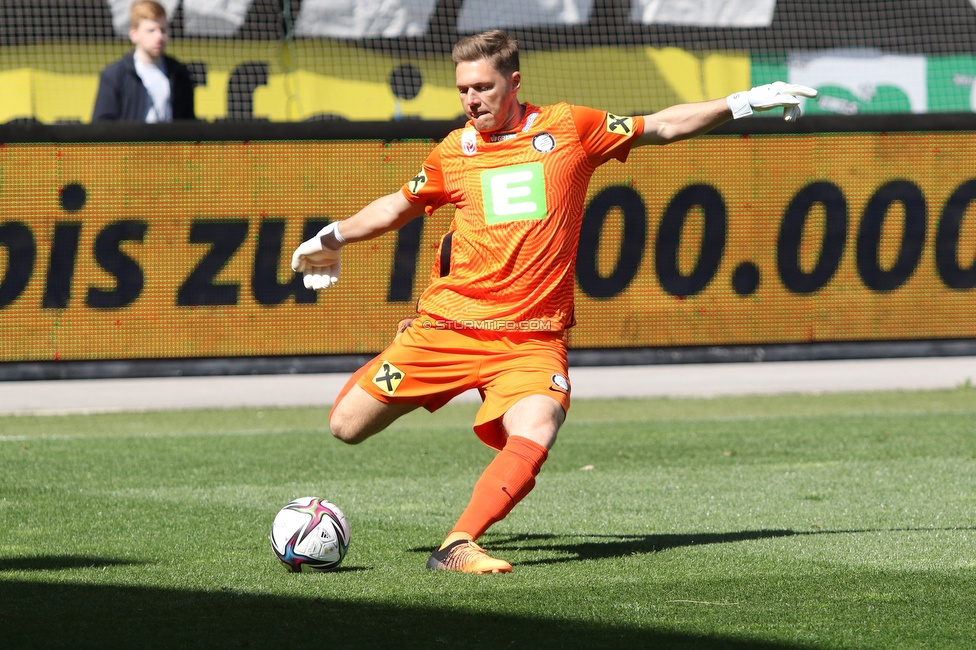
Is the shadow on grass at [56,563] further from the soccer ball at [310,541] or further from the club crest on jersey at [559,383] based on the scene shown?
the club crest on jersey at [559,383]

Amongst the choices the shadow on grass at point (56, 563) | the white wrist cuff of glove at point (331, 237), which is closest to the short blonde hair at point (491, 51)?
the white wrist cuff of glove at point (331, 237)

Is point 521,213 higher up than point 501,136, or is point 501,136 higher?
point 501,136

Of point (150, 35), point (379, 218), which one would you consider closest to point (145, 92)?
point (150, 35)

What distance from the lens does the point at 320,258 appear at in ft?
20.1

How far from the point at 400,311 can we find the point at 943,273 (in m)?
4.58

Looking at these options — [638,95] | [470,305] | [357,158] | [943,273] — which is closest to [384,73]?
[638,95]

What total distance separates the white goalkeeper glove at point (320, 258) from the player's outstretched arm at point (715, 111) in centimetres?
141

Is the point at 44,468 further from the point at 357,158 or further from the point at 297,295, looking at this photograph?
the point at 357,158

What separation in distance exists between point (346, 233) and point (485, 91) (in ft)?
3.16

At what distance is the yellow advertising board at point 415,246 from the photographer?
1091 centimetres

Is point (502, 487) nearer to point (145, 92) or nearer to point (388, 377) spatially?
point (388, 377)

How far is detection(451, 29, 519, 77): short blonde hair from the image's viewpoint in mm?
5445

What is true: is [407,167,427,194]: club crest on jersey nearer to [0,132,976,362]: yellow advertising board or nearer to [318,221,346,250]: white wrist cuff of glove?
[318,221,346,250]: white wrist cuff of glove

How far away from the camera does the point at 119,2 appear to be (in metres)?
17.4
